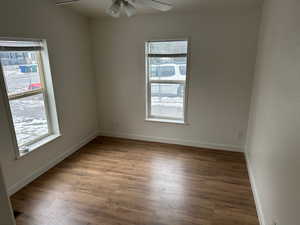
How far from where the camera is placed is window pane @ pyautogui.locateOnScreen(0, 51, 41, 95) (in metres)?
2.39

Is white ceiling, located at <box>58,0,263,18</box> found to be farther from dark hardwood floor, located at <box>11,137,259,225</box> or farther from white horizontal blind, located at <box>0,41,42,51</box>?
dark hardwood floor, located at <box>11,137,259,225</box>

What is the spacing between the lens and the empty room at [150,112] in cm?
198

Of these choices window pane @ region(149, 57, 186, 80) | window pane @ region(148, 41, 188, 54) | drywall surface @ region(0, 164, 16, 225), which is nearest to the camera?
drywall surface @ region(0, 164, 16, 225)

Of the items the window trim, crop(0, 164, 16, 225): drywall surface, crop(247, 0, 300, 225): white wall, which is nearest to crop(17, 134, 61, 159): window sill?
the window trim

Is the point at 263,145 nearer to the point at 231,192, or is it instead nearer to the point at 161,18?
the point at 231,192

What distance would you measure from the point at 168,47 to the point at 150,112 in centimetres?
131

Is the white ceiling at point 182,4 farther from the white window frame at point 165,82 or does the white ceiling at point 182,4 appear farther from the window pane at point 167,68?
the window pane at point 167,68

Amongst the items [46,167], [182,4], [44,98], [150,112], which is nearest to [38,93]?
[44,98]

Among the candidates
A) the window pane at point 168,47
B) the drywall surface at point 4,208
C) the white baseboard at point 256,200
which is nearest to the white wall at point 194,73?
the window pane at point 168,47

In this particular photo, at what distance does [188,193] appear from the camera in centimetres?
246

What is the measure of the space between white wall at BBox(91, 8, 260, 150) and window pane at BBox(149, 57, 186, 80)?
18cm

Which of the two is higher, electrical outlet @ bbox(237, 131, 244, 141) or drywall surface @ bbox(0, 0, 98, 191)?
drywall surface @ bbox(0, 0, 98, 191)

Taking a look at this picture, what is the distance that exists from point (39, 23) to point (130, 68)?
5.31 ft

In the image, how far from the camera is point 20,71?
259 cm
